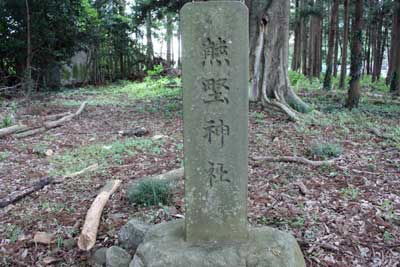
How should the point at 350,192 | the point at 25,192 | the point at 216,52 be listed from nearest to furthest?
the point at 216,52 → the point at 350,192 → the point at 25,192

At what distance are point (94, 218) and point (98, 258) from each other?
2.07ft

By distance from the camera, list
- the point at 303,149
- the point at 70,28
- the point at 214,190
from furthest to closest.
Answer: the point at 70,28 < the point at 303,149 < the point at 214,190

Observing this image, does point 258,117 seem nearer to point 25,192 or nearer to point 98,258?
point 25,192

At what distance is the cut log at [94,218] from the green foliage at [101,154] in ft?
4.52

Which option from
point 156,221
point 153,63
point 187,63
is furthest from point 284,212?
point 153,63

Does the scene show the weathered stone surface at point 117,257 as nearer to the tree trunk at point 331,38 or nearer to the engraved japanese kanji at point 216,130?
the engraved japanese kanji at point 216,130

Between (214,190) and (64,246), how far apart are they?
6.28 ft

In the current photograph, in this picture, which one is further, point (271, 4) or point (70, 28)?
point (70, 28)

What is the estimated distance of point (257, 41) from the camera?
32.7ft

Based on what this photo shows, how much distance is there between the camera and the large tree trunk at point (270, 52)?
9.85 m

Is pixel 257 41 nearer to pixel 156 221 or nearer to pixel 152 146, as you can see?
pixel 152 146

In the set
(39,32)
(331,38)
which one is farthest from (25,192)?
(331,38)

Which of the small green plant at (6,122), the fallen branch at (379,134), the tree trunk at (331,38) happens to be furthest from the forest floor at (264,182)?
the tree trunk at (331,38)

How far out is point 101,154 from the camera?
674cm
